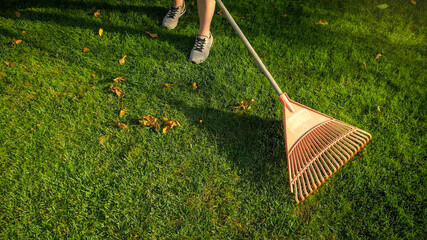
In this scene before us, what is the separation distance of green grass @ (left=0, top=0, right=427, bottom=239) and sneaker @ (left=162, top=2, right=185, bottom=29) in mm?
84

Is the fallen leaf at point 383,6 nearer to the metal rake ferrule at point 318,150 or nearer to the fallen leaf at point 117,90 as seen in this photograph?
the metal rake ferrule at point 318,150

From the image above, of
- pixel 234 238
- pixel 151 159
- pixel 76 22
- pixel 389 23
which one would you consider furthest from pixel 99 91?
pixel 389 23

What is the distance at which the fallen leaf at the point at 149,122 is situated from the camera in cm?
225

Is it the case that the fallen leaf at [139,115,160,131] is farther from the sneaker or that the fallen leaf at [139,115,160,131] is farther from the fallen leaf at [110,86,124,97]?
the sneaker

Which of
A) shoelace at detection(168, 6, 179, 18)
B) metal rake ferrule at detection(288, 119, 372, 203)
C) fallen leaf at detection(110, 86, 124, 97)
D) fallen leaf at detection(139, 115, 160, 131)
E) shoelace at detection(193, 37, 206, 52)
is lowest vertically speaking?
fallen leaf at detection(139, 115, 160, 131)

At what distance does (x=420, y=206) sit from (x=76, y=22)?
389 centimetres

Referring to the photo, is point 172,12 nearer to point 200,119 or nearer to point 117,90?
point 117,90

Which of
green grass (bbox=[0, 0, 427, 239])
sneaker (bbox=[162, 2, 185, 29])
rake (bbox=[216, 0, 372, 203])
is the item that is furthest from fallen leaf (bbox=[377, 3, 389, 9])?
sneaker (bbox=[162, 2, 185, 29])

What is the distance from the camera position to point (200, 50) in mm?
2773

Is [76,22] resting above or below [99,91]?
above

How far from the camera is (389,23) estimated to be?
3178mm

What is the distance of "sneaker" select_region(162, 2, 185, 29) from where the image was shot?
10.2 feet

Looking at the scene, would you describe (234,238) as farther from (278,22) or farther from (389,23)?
(389,23)

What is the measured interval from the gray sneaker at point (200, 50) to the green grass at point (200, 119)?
0.11 meters
